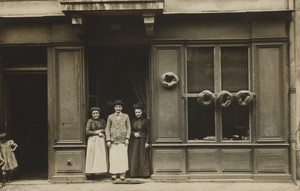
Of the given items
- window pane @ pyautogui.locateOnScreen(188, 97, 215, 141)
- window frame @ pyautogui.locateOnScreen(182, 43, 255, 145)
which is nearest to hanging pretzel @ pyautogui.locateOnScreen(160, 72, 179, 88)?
window frame @ pyautogui.locateOnScreen(182, 43, 255, 145)

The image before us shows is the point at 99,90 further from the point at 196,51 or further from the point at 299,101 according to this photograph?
the point at 299,101


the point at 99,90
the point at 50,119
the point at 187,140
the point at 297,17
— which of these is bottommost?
the point at 187,140

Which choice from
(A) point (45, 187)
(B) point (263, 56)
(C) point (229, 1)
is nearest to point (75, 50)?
(A) point (45, 187)

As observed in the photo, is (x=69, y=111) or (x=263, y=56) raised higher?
(x=263, y=56)

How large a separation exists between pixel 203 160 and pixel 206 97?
59.8 inches

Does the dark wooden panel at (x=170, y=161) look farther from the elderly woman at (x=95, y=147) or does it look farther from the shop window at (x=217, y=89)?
the elderly woman at (x=95, y=147)

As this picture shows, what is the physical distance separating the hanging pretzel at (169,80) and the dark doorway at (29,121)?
13.1 feet

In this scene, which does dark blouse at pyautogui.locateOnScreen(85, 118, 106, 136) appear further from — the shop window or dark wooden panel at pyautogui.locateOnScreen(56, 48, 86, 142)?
the shop window

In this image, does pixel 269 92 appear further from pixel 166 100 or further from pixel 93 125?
pixel 93 125

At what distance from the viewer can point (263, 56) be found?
8.88m

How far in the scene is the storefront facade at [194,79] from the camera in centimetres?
878

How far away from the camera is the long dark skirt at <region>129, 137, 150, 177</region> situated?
912 cm

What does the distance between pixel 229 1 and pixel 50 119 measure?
521 centimetres

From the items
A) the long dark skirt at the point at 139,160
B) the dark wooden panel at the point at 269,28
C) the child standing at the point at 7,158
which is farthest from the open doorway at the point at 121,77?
the dark wooden panel at the point at 269,28
